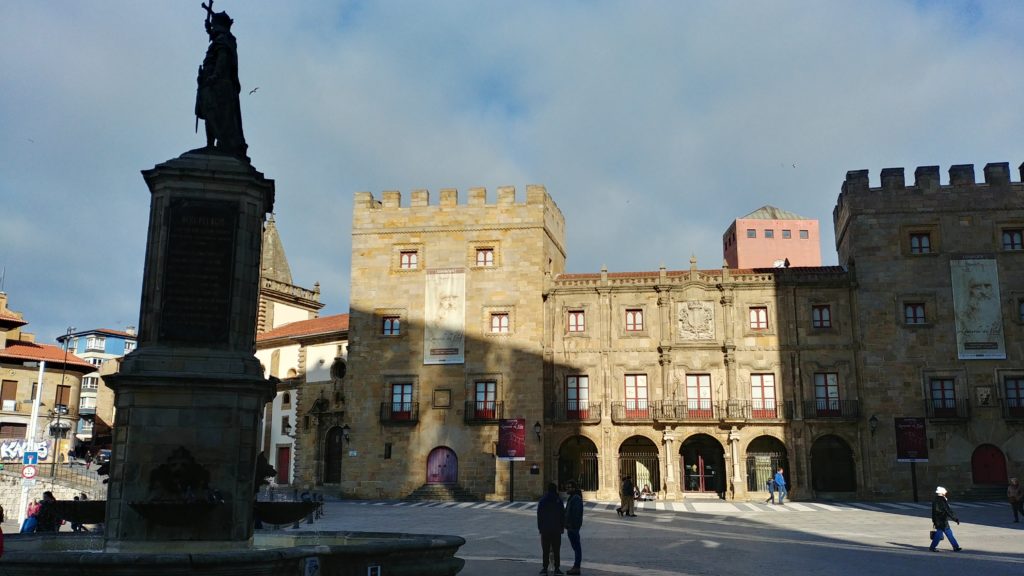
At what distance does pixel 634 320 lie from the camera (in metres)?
42.1

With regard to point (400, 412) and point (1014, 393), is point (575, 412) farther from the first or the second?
point (1014, 393)

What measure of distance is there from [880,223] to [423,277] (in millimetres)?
21625

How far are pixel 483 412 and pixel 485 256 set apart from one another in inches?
304

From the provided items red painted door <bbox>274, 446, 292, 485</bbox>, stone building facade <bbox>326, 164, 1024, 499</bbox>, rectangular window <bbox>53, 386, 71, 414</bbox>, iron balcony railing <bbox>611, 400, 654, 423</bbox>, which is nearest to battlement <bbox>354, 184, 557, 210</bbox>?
stone building facade <bbox>326, 164, 1024, 499</bbox>

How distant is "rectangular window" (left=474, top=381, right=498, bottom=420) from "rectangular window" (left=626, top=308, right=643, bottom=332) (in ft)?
23.0

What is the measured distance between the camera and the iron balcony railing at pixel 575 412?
135 ft

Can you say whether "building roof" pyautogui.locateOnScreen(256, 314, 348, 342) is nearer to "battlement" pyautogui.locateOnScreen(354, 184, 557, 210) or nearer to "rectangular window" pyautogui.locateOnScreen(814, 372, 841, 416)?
"battlement" pyautogui.locateOnScreen(354, 184, 557, 210)

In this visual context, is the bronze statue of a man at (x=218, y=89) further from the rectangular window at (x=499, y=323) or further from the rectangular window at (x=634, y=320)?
the rectangular window at (x=634, y=320)

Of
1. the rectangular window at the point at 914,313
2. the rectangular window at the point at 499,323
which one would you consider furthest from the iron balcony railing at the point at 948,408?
the rectangular window at the point at 499,323

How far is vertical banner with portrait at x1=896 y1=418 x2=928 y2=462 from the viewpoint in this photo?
122 feet

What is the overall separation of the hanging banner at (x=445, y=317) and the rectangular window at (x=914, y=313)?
2026 centimetres

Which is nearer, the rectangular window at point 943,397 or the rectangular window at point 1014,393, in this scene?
the rectangular window at point 1014,393

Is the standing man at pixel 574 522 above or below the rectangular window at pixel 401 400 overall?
below

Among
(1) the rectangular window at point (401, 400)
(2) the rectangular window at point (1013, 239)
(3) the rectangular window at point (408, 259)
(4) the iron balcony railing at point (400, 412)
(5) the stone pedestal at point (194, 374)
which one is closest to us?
(5) the stone pedestal at point (194, 374)
